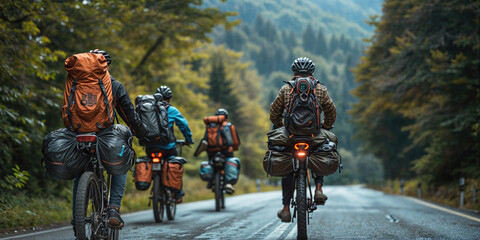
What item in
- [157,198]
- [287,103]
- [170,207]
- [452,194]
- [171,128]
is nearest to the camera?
[287,103]

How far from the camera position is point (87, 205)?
4414 millimetres

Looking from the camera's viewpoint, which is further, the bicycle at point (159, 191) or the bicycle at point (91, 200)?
the bicycle at point (159, 191)

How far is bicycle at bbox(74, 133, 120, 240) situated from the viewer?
4236mm

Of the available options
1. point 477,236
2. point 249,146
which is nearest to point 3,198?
point 477,236

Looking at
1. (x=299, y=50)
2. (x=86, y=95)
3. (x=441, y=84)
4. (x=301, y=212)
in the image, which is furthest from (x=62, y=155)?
(x=299, y=50)

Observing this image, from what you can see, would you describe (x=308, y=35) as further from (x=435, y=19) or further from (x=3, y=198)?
(x=3, y=198)

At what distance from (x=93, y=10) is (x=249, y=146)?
35309 mm

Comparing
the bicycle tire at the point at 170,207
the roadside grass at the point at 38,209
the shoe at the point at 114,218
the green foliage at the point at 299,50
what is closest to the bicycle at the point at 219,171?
the bicycle tire at the point at 170,207

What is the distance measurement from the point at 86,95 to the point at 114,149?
563mm

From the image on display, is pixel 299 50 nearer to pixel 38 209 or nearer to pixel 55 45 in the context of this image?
pixel 55 45

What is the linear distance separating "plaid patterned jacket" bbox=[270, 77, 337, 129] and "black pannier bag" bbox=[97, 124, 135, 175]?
2.00 m

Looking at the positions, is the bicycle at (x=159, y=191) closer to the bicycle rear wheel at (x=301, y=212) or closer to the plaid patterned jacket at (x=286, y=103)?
the plaid patterned jacket at (x=286, y=103)

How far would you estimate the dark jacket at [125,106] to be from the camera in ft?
15.9

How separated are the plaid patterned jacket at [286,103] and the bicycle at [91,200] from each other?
2.24 metres
